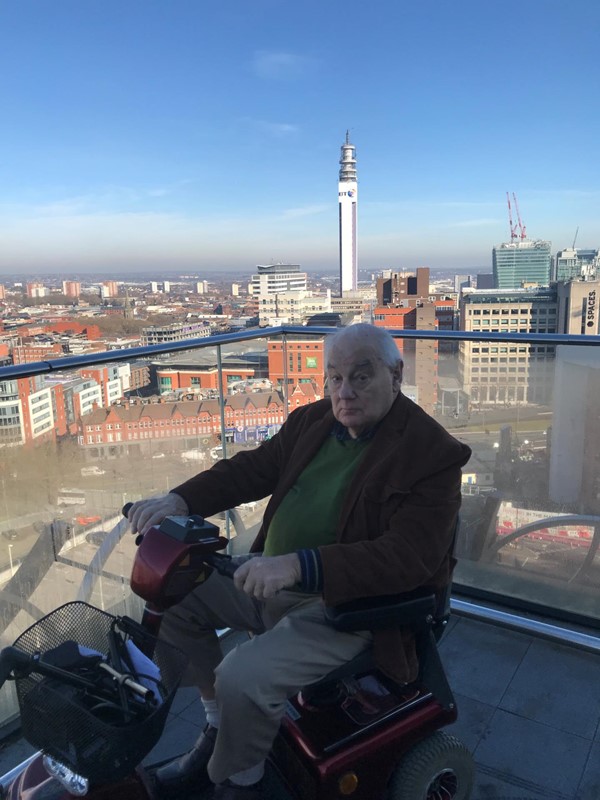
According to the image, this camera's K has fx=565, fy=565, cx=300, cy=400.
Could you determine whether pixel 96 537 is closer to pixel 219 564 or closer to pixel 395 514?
pixel 219 564

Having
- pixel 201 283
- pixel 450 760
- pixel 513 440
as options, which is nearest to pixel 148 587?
pixel 450 760

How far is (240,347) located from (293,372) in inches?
12.0

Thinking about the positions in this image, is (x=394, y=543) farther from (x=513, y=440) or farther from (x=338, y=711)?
(x=513, y=440)

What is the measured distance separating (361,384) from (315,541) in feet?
1.53

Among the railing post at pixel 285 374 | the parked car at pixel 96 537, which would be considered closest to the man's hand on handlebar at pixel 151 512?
the parked car at pixel 96 537

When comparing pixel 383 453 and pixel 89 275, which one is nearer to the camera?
pixel 383 453

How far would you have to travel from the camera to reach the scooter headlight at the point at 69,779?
3.68 ft

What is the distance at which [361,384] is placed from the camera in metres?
1.62

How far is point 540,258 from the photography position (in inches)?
4053

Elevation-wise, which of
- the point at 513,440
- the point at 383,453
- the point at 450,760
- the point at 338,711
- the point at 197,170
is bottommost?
the point at 450,760

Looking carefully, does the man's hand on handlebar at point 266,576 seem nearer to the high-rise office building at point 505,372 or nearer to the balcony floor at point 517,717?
the balcony floor at point 517,717

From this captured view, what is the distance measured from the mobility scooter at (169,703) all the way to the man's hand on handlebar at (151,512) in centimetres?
14

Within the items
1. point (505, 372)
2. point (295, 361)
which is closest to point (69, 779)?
point (295, 361)

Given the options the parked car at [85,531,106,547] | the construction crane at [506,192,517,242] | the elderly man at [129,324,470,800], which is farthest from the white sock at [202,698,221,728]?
the construction crane at [506,192,517,242]
